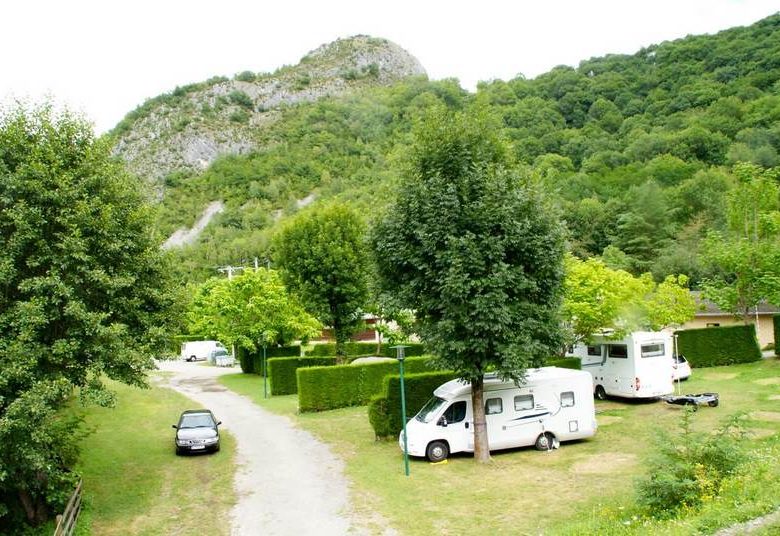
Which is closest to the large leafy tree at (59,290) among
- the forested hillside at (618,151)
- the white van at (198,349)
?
the forested hillside at (618,151)

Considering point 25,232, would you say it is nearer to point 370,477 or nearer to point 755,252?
point 370,477

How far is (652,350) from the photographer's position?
24156 mm

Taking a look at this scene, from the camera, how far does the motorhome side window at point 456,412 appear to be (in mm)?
17781

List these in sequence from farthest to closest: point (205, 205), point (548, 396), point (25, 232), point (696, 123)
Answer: point (205, 205) < point (696, 123) < point (548, 396) < point (25, 232)

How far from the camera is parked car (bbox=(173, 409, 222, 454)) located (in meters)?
20.0

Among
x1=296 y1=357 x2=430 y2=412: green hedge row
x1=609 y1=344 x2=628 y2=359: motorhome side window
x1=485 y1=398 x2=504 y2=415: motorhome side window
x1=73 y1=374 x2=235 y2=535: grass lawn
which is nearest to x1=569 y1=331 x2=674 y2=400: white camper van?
x1=609 y1=344 x2=628 y2=359: motorhome side window

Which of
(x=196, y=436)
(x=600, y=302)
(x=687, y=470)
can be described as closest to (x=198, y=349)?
(x=196, y=436)

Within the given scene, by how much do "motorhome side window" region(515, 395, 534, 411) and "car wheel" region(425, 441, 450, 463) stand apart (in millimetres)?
2534

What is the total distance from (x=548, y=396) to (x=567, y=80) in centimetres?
10227

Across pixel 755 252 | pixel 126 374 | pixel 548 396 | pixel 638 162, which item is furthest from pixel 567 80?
pixel 126 374

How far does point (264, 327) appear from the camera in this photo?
124ft

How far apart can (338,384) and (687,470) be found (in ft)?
61.8

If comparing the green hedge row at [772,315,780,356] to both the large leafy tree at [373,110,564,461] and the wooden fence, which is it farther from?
the wooden fence

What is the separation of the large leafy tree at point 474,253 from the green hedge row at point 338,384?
33.6 feet
